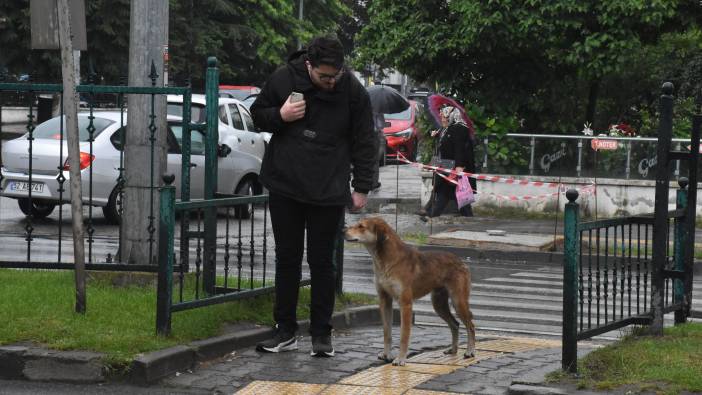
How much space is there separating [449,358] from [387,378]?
900mm

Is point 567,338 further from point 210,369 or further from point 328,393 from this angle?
point 210,369

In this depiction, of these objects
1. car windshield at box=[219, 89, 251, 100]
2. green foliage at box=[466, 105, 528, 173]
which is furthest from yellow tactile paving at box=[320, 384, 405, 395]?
car windshield at box=[219, 89, 251, 100]

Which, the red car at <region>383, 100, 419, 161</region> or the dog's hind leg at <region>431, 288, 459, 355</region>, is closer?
the dog's hind leg at <region>431, 288, 459, 355</region>

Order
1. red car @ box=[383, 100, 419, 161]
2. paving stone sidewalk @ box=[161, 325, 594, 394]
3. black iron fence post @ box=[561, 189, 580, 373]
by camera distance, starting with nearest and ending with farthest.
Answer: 1. paving stone sidewalk @ box=[161, 325, 594, 394]
2. black iron fence post @ box=[561, 189, 580, 373]
3. red car @ box=[383, 100, 419, 161]

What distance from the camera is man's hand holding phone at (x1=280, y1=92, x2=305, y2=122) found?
7.70m

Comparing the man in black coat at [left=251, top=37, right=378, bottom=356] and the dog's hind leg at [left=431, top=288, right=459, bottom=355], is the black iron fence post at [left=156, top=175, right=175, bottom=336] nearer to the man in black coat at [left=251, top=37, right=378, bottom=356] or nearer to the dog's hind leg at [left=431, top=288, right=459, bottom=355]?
the man in black coat at [left=251, top=37, right=378, bottom=356]

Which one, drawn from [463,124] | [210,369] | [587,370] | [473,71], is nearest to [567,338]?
[587,370]

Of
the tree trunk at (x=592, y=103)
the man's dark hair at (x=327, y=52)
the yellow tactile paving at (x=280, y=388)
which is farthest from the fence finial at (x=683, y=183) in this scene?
the tree trunk at (x=592, y=103)

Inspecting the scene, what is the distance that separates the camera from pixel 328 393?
22.5 ft

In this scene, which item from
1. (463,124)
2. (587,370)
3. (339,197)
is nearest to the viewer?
(587,370)

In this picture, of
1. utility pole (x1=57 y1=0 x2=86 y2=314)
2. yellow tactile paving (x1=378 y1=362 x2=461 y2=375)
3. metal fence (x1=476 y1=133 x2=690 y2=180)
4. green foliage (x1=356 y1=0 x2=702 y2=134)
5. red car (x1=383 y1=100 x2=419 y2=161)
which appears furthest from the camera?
red car (x1=383 y1=100 x2=419 y2=161)

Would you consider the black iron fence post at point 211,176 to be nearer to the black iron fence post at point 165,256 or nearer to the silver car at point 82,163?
the black iron fence post at point 165,256

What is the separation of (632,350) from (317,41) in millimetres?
2679

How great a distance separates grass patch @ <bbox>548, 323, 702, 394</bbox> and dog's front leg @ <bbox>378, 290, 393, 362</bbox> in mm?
1136
